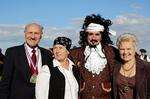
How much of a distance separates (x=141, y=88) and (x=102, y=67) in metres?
1.06

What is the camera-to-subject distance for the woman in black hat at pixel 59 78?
26.8ft

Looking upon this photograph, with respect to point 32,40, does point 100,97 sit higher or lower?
lower

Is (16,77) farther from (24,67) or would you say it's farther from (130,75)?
(130,75)

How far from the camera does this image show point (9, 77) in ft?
27.9

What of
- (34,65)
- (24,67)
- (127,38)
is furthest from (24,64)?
(127,38)

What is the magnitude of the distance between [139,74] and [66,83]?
1.16 meters

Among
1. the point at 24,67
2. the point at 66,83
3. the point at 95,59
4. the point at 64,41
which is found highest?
the point at 64,41

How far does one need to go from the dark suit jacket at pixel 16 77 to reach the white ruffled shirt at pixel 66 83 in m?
0.28

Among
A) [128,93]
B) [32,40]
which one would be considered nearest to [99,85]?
[128,93]

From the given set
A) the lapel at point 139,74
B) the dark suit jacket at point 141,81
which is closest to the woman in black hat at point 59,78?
the dark suit jacket at point 141,81

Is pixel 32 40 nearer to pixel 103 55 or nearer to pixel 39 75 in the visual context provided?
pixel 39 75

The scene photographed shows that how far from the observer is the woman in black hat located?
8.18m

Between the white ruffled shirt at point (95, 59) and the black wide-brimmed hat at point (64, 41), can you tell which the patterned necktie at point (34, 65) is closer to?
the black wide-brimmed hat at point (64, 41)

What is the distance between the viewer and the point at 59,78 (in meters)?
8.30
